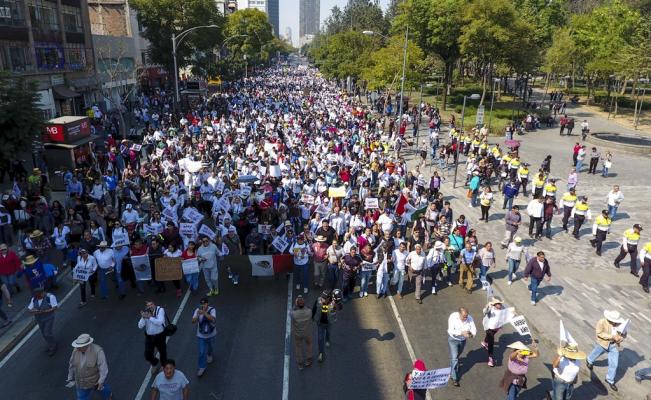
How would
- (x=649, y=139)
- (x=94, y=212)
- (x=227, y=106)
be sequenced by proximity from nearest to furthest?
(x=94, y=212) → (x=649, y=139) → (x=227, y=106)

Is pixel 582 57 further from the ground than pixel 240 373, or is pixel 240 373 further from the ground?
pixel 582 57

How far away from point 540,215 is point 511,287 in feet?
13.2

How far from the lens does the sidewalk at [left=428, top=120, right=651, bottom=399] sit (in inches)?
405

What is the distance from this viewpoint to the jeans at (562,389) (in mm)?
7816

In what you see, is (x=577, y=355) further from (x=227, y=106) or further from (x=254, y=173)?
(x=227, y=106)

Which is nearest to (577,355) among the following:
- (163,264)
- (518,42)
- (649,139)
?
(163,264)

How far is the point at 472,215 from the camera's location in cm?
1889

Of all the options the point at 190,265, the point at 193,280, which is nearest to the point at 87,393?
the point at 190,265

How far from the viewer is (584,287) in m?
13.1

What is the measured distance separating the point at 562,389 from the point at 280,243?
712 centimetres

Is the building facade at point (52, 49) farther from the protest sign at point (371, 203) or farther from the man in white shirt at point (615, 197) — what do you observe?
the man in white shirt at point (615, 197)

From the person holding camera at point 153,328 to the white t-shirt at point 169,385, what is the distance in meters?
1.51

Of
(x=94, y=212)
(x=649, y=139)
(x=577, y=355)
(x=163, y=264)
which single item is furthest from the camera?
(x=649, y=139)

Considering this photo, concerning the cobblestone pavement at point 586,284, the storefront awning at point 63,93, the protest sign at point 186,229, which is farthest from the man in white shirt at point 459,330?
the storefront awning at point 63,93
